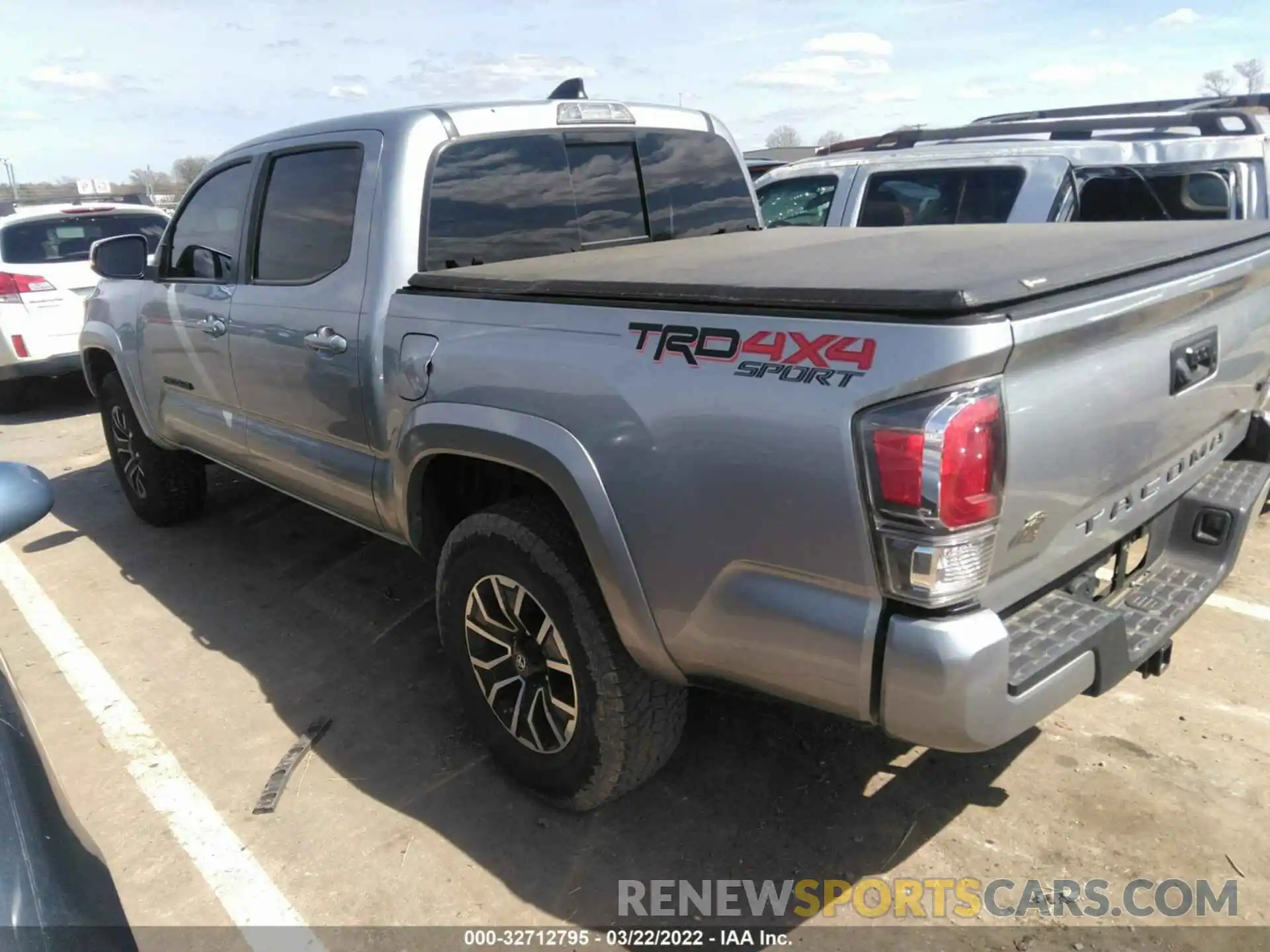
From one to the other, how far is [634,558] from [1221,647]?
266 centimetres

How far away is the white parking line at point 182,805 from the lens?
2.55m

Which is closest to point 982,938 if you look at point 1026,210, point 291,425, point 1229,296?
point 1229,296

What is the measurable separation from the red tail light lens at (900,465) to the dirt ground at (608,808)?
1.22m

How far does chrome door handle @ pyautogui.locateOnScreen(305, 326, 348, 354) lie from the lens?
319 cm

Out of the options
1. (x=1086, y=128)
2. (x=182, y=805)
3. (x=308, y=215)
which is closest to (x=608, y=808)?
(x=182, y=805)

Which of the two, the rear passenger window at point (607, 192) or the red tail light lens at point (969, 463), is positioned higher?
the rear passenger window at point (607, 192)

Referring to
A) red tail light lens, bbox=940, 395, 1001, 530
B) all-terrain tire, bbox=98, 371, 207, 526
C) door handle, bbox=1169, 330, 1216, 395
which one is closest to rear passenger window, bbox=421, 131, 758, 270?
red tail light lens, bbox=940, 395, 1001, 530

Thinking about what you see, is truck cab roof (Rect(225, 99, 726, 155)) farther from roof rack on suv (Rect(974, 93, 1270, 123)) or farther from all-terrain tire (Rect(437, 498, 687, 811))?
roof rack on suv (Rect(974, 93, 1270, 123))

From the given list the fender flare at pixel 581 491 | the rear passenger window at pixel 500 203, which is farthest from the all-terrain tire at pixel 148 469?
the fender flare at pixel 581 491

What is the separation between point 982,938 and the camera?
2340mm

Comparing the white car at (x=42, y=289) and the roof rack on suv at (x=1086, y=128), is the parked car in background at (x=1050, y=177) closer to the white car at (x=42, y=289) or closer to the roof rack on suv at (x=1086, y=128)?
the roof rack on suv at (x=1086, y=128)

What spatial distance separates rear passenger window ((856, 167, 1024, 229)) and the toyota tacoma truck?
1.94 metres

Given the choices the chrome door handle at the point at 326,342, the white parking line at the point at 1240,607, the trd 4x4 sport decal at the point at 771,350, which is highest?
the trd 4x4 sport decal at the point at 771,350

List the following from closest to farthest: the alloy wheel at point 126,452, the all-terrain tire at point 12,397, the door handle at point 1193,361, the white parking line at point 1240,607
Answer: the door handle at point 1193,361
the white parking line at point 1240,607
the alloy wheel at point 126,452
the all-terrain tire at point 12,397
